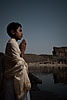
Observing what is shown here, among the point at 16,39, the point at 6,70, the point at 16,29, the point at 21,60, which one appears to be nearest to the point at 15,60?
the point at 21,60

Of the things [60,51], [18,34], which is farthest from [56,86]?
[60,51]

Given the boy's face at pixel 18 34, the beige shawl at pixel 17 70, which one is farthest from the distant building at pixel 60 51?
the beige shawl at pixel 17 70

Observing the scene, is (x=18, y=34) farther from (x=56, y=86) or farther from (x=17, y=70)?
(x=56, y=86)

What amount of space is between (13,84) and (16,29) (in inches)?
34.5

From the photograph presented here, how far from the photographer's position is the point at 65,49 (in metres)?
89.8

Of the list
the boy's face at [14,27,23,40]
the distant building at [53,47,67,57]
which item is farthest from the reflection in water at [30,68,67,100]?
the distant building at [53,47,67,57]

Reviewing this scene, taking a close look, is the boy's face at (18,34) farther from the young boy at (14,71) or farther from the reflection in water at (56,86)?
the reflection in water at (56,86)

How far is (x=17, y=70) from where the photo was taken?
2.07 metres

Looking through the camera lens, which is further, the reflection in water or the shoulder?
the reflection in water

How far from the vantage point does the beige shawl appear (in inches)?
81.6

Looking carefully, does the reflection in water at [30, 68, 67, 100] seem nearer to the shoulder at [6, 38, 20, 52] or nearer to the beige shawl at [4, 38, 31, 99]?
the beige shawl at [4, 38, 31, 99]

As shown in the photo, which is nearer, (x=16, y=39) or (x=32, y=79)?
(x=16, y=39)

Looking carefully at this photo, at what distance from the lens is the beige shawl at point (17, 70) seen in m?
2.07

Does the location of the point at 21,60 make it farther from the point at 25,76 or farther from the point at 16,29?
the point at 16,29
